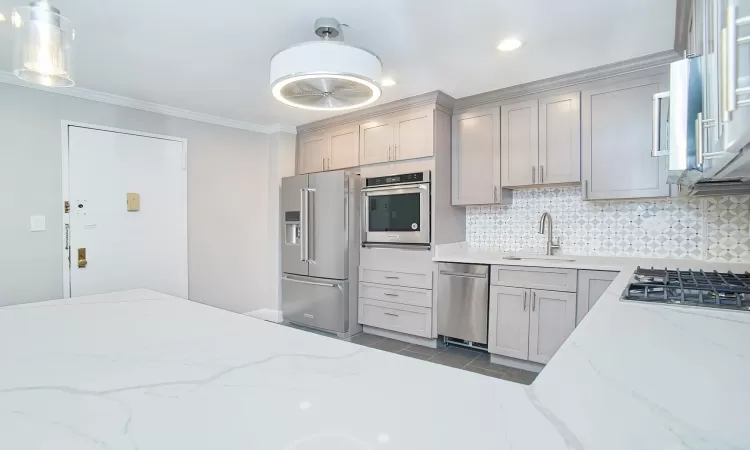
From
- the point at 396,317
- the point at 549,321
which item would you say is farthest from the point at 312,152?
the point at 549,321

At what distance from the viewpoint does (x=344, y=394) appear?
1.98 feet

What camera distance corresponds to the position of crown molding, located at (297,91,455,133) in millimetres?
3275

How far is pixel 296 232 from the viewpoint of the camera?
13.4 ft

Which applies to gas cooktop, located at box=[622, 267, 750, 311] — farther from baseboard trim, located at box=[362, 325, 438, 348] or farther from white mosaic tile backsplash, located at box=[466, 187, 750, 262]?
baseboard trim, located at box=[362, 325, 438, 348]

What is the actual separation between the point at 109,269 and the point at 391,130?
8.94 feet

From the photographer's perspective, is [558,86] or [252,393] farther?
[558,86]

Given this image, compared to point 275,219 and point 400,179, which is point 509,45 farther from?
point 275,219

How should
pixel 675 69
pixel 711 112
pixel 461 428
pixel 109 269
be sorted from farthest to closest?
pixel 109 269
pixel 675 69
pixel 711 112
pixel 461 428

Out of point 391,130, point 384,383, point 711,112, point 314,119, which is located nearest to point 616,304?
A: point 711,112

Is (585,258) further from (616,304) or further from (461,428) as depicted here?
(461,428)

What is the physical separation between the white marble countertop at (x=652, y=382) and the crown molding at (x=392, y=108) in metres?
2.51

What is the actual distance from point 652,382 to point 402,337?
3.04 metres

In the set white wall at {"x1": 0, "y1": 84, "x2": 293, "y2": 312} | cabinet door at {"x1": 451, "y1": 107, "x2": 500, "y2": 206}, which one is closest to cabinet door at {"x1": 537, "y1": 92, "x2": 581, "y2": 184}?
cabinet door at {"x1": 451, "y1": 107, "x2": 500, "y2": 206}

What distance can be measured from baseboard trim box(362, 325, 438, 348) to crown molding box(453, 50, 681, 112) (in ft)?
6.75
